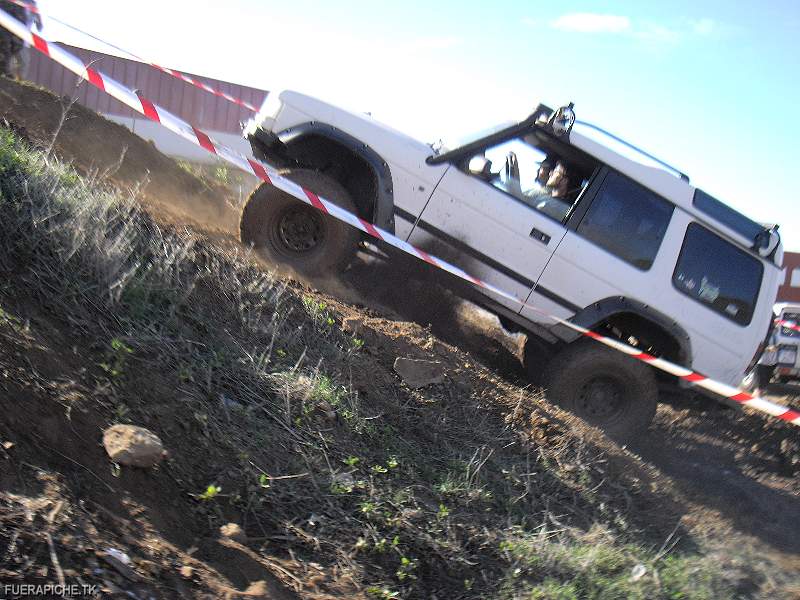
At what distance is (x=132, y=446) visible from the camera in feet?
10.1

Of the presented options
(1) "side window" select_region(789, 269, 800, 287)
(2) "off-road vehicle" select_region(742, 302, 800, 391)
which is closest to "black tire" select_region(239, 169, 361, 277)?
(2) "off-road vehicle" select_region(742, 302, 800, 391)

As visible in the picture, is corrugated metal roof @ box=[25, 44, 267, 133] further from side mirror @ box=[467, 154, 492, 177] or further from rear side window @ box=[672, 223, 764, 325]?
rear side window @ box=[672, 223, 764, 325]

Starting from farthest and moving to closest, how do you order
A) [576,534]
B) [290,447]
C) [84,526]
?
[576,534] → [290,447] → [84,526]

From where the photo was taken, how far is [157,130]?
46.2 feet

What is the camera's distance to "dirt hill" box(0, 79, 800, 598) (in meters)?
2.88

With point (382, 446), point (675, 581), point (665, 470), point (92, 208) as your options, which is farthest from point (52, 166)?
point (665, 470)

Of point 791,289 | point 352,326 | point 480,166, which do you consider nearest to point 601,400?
point 480,166

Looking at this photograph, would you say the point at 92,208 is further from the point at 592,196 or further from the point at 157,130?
the point at 157,130

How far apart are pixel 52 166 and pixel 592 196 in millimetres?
3972

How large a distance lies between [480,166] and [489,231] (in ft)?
1.71

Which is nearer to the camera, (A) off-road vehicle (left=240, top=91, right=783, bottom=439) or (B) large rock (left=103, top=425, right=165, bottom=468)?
(B) large rock (left=103, top=425, right=165, bottom=468)

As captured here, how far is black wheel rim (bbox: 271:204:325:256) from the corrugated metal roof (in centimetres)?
839

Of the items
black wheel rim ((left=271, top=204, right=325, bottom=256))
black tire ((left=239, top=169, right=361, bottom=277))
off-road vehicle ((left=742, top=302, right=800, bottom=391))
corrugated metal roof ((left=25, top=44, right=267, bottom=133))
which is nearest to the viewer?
black tire ((left=239, top=169, right=361, bottom=277))

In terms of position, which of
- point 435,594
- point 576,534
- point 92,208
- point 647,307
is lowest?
point 435,594
